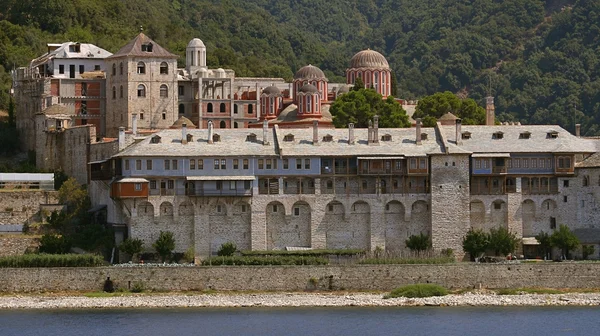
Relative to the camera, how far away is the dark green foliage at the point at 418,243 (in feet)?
257

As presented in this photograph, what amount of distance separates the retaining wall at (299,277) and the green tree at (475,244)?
4367 mm

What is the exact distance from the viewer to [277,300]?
234ft

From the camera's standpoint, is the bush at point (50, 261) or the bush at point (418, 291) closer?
the bush at point (418, 291)

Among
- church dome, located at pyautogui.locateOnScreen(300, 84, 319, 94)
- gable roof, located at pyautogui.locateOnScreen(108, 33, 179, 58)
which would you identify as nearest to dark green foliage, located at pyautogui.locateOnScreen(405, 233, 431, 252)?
church dome, located at pyautogui.locateOnScreen(300, 84, 319, 94)

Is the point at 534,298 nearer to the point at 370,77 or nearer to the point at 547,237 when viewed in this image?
the point at 547,237

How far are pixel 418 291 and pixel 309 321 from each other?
731cm

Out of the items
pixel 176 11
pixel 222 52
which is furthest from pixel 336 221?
pixel 176 11

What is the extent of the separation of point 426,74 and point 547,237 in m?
89.7

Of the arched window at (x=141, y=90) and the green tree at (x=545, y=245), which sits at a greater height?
the arched window at (x=141, y=90)

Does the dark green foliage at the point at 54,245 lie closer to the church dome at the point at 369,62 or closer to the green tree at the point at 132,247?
the green tree at the point at 132,247

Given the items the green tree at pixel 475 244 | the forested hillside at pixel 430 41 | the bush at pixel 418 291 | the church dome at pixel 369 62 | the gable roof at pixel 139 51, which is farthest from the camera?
the forested hillside at pixel 430 41

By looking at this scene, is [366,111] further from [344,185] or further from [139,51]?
[344,185]

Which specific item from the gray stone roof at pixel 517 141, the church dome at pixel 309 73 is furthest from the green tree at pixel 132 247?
the church dome at pixel 309 73

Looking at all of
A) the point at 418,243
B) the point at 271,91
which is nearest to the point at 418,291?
the point at 418,243
